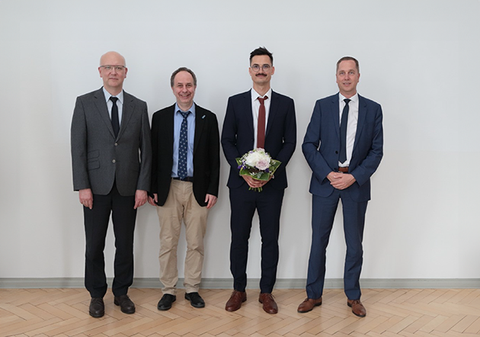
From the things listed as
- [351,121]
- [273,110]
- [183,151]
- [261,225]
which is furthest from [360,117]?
[183,151]

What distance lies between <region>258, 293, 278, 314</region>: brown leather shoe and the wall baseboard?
47 cm

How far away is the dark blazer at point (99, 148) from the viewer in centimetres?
359

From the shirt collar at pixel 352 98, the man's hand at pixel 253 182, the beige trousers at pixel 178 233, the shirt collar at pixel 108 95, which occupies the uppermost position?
the shirt collar at pixel 352 98

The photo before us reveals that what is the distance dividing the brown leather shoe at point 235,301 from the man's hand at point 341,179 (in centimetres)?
125

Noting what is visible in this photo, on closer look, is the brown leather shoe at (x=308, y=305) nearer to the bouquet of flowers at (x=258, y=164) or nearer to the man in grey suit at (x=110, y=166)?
the bouquet of flowers at (x=258, y=164)

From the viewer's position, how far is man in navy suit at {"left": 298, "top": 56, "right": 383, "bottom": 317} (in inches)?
147

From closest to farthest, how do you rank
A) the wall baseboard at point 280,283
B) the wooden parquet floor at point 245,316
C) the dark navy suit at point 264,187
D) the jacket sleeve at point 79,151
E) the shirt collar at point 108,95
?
the wooden parquet floor at point 245,316
the jacket sleeve at point 79,151
the shirt collar at point 108,95
the dark navy suit at point 264,187
the wall baseboard at point 280,283

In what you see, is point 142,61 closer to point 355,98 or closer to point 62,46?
point 62,46

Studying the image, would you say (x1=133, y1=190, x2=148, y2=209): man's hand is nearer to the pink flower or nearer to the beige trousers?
the beige trousers

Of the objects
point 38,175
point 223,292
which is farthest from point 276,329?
point 38,175

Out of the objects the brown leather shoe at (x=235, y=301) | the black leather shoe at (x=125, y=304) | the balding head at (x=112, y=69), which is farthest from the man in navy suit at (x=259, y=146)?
the balding head at (x=112, y=69)

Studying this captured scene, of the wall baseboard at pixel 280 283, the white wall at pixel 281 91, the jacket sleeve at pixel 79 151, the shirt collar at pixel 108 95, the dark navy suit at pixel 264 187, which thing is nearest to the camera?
the jacket sleeve at pixel 79 151

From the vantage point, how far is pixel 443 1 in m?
4.32

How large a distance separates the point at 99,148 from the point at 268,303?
1895mm
